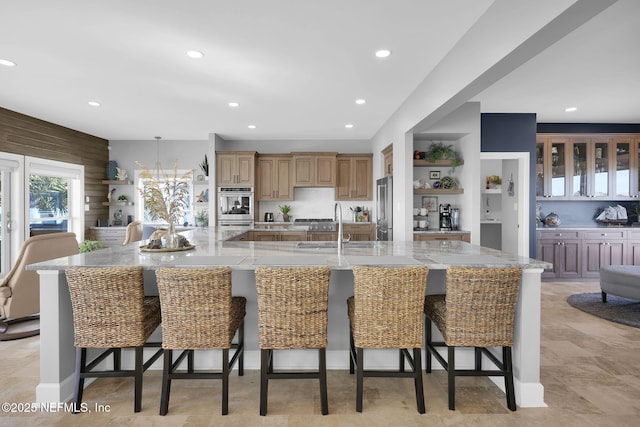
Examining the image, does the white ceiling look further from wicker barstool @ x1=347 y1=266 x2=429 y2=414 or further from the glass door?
wicker barstool @ x1=347 y1=266 x2=429 y2=414

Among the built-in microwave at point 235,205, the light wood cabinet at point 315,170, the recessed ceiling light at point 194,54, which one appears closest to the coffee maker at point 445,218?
the light wood cabinet at point 315,170

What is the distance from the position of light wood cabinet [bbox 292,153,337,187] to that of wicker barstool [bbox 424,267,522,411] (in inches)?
191

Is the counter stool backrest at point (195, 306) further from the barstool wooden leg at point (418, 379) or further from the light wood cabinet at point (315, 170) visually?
the light wood cabinet at point (315, 170)

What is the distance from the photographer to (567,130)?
577 cm

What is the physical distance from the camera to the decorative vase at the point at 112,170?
681 cm

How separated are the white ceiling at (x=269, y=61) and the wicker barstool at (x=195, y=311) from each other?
1773 millimetres

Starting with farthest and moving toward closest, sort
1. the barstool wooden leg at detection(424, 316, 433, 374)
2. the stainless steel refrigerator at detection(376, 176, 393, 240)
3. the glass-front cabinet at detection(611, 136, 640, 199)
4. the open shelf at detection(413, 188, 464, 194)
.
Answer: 1. the glass-front cabinet at detection(611, 136, 640, 199)
2. the stainless steel refrigerator at detection(376, 176, 393, 240)
3. the open shelf at detection(413, 188, 464, 194)
4. the barstool wooden leg at detection(424, 316, 433, 374)

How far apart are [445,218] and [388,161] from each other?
1.35m

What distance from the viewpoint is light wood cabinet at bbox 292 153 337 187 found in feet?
22.3

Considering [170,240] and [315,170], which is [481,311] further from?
[315,170]

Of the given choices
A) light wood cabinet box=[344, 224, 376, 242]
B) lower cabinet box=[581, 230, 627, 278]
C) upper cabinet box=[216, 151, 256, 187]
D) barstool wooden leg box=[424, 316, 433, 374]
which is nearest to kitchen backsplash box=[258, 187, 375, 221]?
light wood cabinet box=[344, 224, 376, 242]

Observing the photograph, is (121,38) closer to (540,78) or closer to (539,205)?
(540,78)

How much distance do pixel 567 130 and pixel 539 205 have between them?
131 cm

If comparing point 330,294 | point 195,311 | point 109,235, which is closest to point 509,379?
point 330,294
